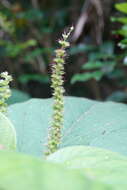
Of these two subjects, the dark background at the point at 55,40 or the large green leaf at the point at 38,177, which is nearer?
the large green leaf at the point at 38,177

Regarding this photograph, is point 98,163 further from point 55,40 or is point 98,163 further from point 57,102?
point 55,40

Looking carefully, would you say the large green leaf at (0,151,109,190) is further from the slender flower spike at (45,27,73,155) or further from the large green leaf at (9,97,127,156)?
the large green leaf at (9,97,127,156)

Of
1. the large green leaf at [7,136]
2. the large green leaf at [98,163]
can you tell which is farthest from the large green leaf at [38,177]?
the large green leaf at [7,136]

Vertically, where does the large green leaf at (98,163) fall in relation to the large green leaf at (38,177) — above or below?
above

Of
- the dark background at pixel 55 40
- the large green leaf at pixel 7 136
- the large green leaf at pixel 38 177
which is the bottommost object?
the large green leaf at pixel 38 177

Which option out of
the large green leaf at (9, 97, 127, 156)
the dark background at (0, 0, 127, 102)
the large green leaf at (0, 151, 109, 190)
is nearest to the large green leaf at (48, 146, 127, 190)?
the large green leaf at (0, 151, 109, 190)

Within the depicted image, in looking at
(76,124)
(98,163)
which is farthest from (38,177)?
(76,124)

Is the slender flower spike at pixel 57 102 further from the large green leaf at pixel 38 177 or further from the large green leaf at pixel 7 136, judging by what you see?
the large green leaf at pixel 38 177

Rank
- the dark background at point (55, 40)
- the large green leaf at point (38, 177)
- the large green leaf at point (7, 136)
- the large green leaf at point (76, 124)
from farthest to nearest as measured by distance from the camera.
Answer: the dark background at point (55, 40) → the large green leaf at point (76, 124) → the large green leaf at point (7, 136) → the large green leaf at point (38, 177)
